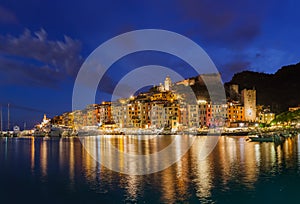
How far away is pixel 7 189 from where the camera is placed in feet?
52.5

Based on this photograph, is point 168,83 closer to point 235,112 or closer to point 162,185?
point 235,112

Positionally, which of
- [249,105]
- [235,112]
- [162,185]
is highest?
[249,105]

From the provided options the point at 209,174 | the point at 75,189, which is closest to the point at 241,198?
the point at 209,174

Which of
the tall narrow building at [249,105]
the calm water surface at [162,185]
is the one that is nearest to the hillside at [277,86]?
the tall narrow building at [249,105]

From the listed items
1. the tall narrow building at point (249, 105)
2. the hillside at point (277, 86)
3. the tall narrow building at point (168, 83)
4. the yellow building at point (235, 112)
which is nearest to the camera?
the yellow building at point (235, 112)

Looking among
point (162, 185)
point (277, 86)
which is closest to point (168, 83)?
point (277, 86)

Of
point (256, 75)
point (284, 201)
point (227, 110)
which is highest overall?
point (256, 75)

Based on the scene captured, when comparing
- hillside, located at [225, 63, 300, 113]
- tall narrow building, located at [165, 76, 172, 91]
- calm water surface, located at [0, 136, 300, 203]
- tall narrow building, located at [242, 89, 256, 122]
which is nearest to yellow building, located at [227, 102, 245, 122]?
tall narrow building, located at [242, 89, 256, 122]

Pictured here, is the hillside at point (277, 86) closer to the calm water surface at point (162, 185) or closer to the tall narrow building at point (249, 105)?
the tall narrow building at point (249, 105)

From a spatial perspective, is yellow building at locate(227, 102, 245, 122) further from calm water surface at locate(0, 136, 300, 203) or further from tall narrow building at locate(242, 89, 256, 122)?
calm water surface at locate(0, 136, 300, 203)

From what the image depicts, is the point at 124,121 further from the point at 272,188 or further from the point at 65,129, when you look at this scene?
the point at 272,188

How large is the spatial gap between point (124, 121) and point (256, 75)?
60.9 metres

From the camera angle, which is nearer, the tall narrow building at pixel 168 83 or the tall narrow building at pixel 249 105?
the tall narrow building at pixel 249 105

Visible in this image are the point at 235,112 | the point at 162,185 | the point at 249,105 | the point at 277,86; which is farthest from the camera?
the point at 277,86
